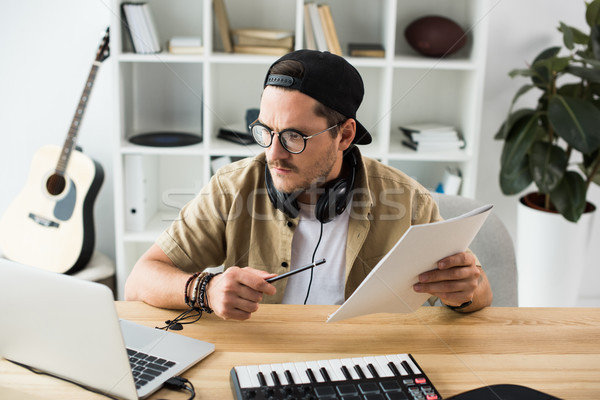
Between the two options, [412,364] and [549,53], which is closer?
[412,364]

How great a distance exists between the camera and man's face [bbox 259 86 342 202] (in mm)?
1372

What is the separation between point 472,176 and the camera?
2.57m

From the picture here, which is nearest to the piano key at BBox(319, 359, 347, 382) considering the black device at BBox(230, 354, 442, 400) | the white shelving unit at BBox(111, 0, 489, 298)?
the black device at BBox(230, 354, 442, 400)

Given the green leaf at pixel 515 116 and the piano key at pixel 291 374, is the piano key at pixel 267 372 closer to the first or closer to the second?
the piano key at pixel 291 374

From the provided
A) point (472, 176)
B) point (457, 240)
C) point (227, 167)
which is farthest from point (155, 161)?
point (457, 240)

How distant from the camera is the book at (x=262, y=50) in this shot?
8.15ft

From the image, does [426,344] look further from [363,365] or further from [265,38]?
[265,38]

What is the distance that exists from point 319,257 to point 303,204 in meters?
0.14

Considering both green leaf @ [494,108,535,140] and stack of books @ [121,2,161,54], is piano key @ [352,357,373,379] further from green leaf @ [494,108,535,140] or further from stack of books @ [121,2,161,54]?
stack of books @ [121,2,161,54]

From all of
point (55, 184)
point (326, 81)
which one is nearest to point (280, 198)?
point (326, 81)

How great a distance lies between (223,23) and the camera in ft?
8.18

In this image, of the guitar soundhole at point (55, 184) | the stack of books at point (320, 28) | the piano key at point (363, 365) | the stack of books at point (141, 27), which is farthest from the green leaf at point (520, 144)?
the guitar soundhole at point (55, 184)

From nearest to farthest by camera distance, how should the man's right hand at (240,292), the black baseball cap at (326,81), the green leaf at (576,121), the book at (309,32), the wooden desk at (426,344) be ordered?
the wooden desk at (426,344) → the man's right hand at (240,292) → the black baseball cap at (326,81) → the green leaf at (576,121) → the book at (309,32)

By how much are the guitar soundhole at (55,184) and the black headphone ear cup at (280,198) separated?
1464 mm
